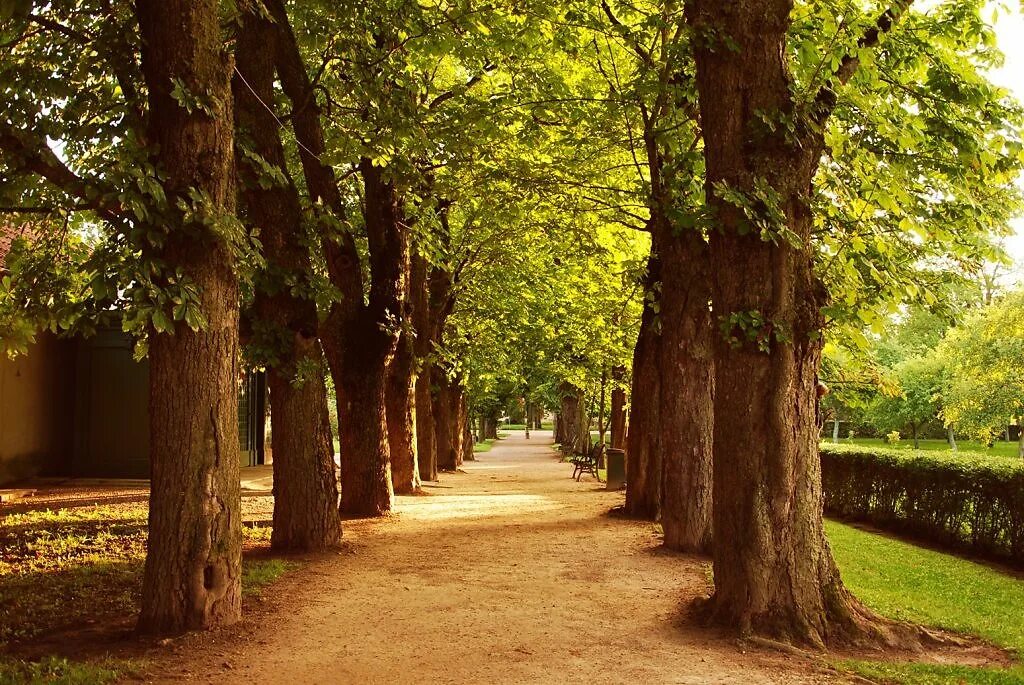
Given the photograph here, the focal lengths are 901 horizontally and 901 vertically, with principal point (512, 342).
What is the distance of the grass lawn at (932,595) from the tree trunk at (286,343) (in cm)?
637

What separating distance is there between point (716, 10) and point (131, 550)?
9.19 m

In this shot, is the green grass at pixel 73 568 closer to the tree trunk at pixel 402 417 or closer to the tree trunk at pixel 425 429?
the tree trunk at pixel 402 417

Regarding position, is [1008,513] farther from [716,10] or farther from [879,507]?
[716,10]

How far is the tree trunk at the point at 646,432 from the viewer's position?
49.2 feet

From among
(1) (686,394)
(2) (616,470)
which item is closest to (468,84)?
(1) (686,394)

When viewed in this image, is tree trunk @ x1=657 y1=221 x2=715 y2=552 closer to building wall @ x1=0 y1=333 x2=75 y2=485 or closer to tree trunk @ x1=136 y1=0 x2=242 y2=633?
tree trunk @ x1=136 y1=0 x2=242 y2=633

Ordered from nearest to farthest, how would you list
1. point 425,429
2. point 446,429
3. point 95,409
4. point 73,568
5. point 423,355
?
point 73,568
point 95,409
point 423,355
point 425,429
point 446,429

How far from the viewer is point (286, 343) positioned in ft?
33.8

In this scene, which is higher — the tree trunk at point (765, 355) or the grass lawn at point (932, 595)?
the tree trunk at point (765, 355)

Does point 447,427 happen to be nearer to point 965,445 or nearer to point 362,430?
point 362,430

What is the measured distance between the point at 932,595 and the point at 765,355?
4747mm

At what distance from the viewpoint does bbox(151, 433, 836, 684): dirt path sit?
6.30 meters

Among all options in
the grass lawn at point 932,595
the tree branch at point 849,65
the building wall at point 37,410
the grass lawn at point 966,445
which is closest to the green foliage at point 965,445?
the grass lawn at point 966,445

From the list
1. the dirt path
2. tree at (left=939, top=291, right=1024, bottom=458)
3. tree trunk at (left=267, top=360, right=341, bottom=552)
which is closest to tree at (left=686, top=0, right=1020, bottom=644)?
the dirt path
